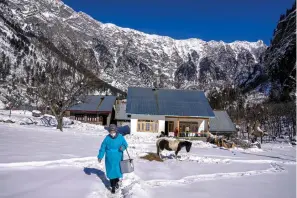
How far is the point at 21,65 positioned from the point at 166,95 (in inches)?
5419

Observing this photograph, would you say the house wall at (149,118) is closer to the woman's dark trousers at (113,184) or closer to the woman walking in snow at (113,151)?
the woman walking in snow at (113,151)

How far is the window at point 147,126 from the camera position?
120ft

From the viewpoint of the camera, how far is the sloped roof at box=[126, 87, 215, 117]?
123ft

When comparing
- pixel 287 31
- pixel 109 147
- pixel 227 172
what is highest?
pixel 287 31

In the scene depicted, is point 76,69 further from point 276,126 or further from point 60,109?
point 276,126

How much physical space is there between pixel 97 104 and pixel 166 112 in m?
27.8

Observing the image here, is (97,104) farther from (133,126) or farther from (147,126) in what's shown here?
(147,126)

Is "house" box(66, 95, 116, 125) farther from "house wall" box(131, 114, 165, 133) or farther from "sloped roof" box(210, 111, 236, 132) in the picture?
"house wall" box(131, 114, 165, 133)

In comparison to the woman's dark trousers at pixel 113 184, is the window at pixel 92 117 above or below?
→ above

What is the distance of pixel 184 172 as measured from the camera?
35.6 ft

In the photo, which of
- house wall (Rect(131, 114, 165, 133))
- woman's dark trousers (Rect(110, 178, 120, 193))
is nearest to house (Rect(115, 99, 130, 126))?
house wall (Rect(131, 114, 165, 133))

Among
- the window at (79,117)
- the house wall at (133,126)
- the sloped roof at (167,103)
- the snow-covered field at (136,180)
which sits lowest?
the snow-covered field at (136,180)

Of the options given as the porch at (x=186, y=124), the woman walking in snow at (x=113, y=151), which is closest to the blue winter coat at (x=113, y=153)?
the woman walking in snow at (x=113, y=151)

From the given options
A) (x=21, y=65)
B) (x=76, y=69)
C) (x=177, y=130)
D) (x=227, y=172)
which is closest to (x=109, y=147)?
(x=227, y=172)
